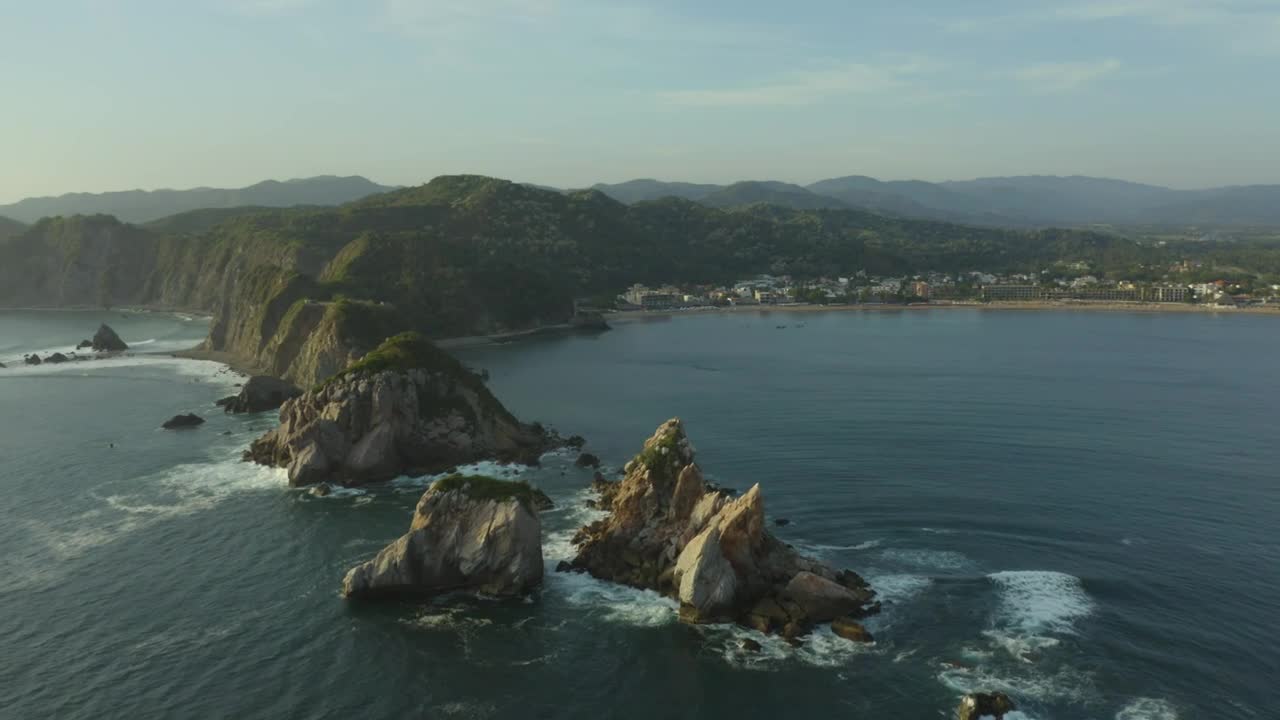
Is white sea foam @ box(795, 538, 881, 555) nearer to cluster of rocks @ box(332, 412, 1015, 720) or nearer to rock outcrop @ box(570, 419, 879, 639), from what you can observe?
cluster of rocks @ box(332, 412, 1015, 720)

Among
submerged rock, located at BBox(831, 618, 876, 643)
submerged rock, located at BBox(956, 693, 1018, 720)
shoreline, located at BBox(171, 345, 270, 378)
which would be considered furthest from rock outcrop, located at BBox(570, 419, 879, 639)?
shoreline, located at BBox(171, 345, 270, 378)

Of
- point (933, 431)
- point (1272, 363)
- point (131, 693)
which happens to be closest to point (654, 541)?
point (131, 693)

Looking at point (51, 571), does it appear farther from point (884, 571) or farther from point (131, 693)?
point (884, 571)

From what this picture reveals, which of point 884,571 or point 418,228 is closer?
point 884,571

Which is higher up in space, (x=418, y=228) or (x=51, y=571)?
(x=418, y=228)

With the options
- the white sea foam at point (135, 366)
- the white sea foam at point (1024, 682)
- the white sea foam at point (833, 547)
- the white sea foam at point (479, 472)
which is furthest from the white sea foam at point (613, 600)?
the white sea foam at point (135, 366)

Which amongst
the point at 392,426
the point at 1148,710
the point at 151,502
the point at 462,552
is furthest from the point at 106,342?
the point at 1148,710

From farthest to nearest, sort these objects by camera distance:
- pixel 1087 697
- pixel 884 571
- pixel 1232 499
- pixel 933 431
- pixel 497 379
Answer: pixel 497 379
pixel 933 431
pixel 1232 499
pixel 884 571
pixel 1087 697
